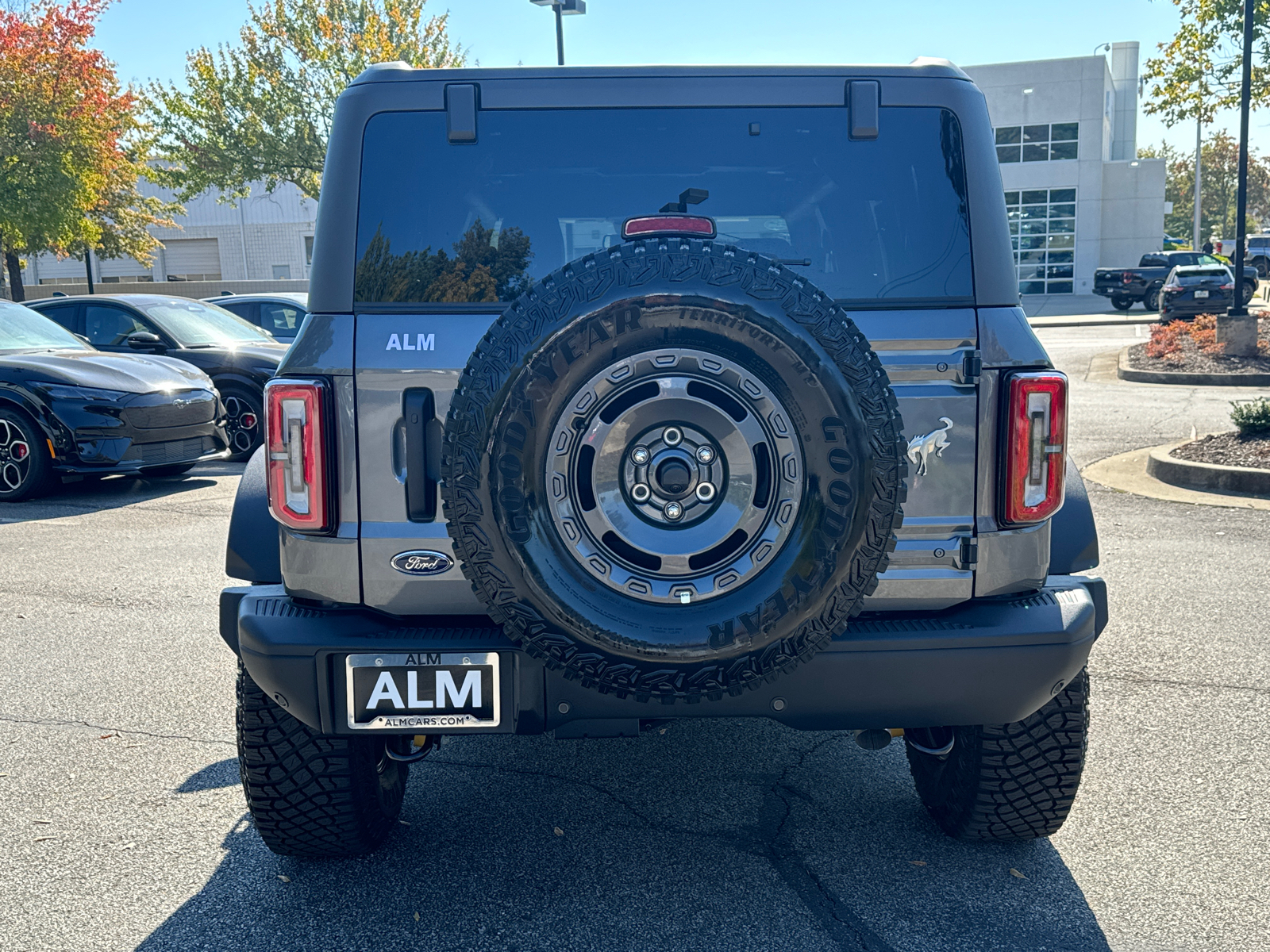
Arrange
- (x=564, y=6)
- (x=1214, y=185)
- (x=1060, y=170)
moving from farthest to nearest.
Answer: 1. (x=1214, y=185)
2. (x=1060, y=170)
3. (x=564, y=6)

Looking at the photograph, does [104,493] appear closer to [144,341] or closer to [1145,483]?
[144,341]

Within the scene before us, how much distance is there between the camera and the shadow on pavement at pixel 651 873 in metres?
2.75

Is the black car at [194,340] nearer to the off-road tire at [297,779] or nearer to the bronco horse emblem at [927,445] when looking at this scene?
the off-road tire at [297,779]

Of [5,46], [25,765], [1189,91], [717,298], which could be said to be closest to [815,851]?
[717,298]

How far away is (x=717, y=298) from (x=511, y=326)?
43 cm

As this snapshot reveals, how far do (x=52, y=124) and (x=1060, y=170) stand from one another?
1423 inches

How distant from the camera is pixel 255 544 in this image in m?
3.09

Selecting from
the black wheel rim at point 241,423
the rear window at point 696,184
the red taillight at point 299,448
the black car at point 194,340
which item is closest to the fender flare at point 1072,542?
the rear window at point 696,184

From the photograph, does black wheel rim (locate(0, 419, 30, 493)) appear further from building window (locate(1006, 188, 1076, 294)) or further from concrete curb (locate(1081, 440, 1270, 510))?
building window (locate(1006, 188, 1076, 294))

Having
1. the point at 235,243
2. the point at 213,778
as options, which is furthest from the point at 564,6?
the point at 235,243

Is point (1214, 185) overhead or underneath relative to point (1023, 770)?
overhead

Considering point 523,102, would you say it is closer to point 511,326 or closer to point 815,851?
point 511,326

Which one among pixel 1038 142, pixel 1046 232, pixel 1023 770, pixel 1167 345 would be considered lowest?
pixel 1023 770

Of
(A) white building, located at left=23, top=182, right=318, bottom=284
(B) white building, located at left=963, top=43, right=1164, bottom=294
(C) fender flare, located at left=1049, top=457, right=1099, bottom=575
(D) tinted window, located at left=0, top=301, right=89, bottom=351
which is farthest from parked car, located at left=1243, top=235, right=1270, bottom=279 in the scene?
(C) fender flare, located at left=1049, top=457, right=1099, bottom=575
